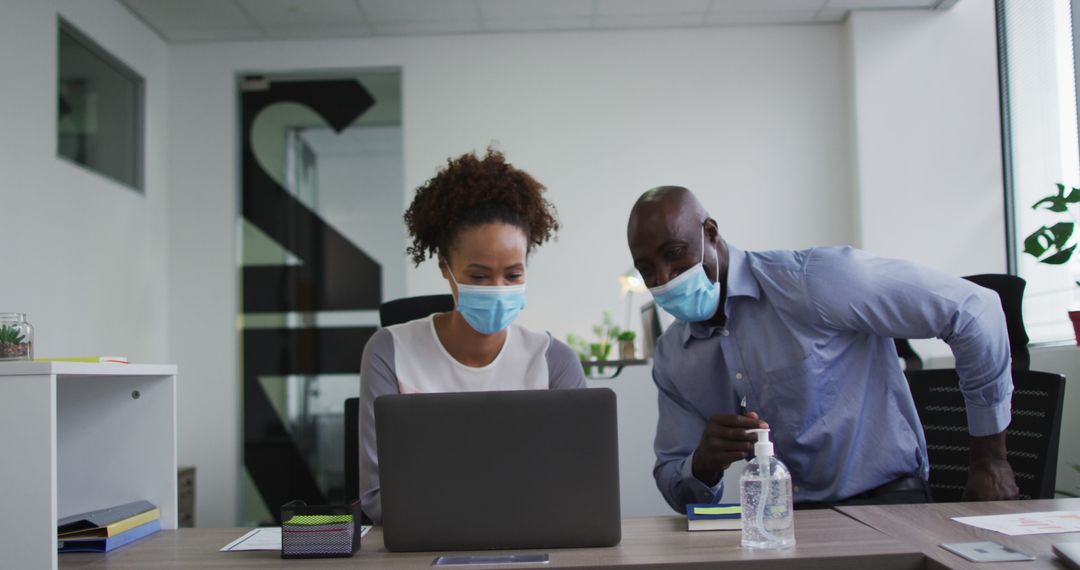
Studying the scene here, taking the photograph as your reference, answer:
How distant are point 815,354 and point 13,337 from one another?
1.48m

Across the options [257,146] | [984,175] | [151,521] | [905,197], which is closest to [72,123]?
[257,146]

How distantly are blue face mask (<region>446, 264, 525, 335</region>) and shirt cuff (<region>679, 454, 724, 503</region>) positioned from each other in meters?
0.45

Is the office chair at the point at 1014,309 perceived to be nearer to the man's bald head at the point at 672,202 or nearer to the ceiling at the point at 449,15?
the man's bald head at the point at 672,202

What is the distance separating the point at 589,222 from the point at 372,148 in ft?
4.33

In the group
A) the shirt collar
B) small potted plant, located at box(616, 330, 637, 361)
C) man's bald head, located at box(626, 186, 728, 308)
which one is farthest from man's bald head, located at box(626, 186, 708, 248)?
small potted plant, located at box(616, 330, 637, 361)

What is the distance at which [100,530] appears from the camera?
1.52 metres

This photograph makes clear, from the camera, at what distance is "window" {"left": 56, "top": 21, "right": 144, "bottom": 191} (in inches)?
166

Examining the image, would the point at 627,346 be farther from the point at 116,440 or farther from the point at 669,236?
the point at 116,440

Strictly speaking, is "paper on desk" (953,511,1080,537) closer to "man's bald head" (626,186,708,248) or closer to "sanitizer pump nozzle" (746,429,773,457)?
"sanitizer pump nozzle" (746,429,773,457)

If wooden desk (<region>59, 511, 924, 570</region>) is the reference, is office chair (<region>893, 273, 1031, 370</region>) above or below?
above

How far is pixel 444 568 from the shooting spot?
1250 mm

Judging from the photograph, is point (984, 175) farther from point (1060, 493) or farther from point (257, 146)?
point (257, 146)

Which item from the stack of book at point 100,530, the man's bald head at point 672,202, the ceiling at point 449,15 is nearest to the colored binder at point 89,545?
the stack of book at point 100,530

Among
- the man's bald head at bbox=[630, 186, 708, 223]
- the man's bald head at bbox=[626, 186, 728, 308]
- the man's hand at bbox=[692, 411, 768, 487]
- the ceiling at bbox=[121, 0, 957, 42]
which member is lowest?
the man's hand at bbox=[692, 411, 768, 487]
